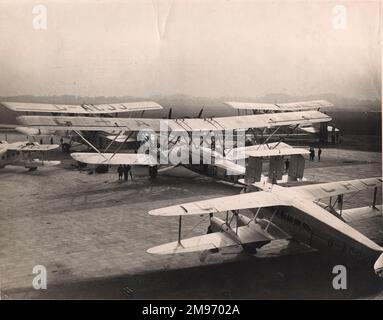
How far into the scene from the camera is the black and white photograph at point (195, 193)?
842 cm

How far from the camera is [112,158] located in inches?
616

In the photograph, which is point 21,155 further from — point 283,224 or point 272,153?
point 283,224

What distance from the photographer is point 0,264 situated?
30.3ft

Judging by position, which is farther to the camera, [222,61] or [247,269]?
[222,61]

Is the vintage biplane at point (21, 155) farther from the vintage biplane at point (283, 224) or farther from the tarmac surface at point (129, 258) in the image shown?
the vintage biplane at point (283, 224)

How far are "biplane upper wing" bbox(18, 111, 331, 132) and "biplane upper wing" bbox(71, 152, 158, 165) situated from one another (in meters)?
2.67

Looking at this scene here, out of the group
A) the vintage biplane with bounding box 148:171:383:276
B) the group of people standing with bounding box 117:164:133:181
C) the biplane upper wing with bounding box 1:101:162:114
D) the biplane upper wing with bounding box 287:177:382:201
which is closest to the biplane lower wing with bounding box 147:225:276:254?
the vintage biplane with bounding box 148:171:383:276

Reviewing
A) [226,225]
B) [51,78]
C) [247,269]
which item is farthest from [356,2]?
[51,78]

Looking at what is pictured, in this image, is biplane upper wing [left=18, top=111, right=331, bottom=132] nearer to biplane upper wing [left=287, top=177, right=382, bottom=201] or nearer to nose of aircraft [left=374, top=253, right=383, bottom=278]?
biplane upper wing [left=287, top=177, right=382, bottom=201]

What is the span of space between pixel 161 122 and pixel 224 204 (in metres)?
5.45

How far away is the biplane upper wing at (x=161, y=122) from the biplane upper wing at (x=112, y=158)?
2.67m

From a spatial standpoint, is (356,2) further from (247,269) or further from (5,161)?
(5,161)
